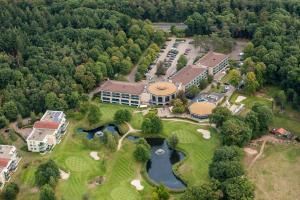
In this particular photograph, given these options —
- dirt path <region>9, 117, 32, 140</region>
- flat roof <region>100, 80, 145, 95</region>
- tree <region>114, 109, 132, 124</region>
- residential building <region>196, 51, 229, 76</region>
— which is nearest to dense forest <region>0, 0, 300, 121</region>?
dirt path <region>9, 117, 32, 140</region>

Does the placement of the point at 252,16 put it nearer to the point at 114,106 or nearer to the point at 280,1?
the point at 280,1

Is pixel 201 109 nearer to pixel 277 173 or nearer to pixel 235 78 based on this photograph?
pixel 235 78

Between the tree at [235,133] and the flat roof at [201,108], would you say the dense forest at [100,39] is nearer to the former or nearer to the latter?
the flat roof at [201,108]

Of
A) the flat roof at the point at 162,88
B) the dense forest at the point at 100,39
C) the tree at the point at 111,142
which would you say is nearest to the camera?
the tree at the point at 111,142

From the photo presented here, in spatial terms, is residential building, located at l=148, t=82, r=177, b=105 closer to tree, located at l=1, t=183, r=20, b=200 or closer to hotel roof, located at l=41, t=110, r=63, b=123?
hotel roof, located at l=41, t=110, r=63, b=123

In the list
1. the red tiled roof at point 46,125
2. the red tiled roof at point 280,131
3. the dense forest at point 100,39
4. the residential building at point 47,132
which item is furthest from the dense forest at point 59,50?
the red tiled roof at point 280,131

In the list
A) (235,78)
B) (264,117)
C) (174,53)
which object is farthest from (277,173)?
(174,53)

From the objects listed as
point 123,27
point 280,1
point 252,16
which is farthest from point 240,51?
point 123,27
